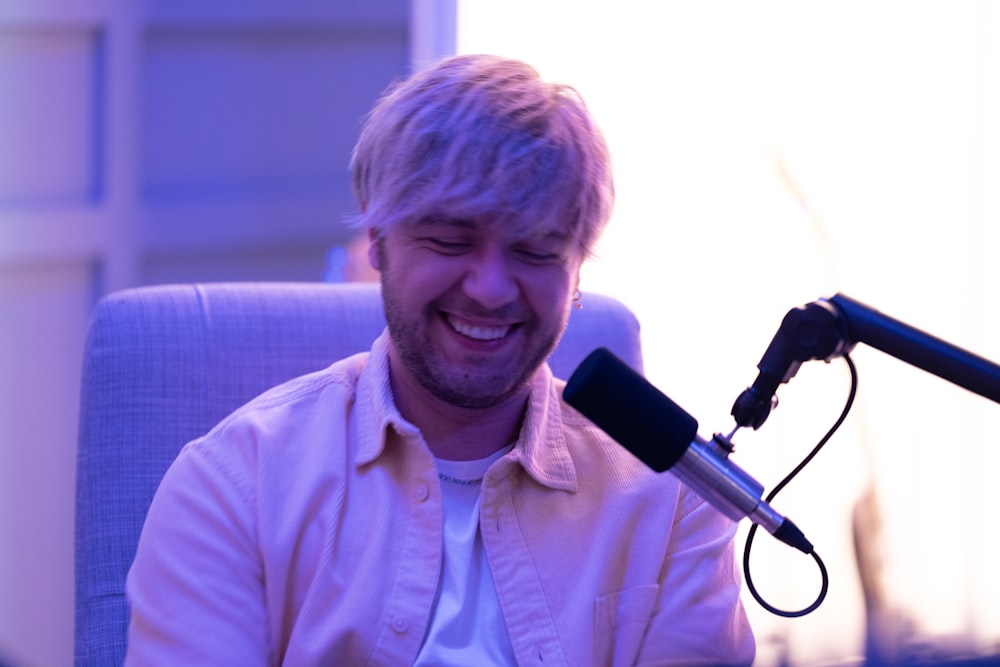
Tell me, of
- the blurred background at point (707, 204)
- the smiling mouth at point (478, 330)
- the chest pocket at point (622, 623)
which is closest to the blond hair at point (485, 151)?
the smiling mouth at point (478, 330)

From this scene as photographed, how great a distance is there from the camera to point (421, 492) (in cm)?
128

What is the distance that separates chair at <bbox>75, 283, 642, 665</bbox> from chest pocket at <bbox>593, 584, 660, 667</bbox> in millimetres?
449

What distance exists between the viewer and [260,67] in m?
2.48

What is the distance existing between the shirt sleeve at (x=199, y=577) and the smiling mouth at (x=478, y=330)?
259 millimetres

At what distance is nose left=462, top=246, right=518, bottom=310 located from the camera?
124 centimetres

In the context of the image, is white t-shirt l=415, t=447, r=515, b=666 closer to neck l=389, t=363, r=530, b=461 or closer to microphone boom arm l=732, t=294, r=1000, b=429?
neck l=389, t=363, r=530, b=461

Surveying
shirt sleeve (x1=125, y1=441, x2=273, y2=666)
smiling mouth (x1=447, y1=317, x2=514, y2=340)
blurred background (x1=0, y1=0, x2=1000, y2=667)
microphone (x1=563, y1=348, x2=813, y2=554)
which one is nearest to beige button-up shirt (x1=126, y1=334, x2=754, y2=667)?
shirt sleeve (x1=125, y1=441, x2=273, y2=666)

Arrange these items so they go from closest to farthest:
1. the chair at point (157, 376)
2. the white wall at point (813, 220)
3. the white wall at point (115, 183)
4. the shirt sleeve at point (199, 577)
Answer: the shirt sleeve at point (199, 577) → the chair at point (157, 376) → the white wall at point (115, 183) → the white wall at point (813, 220)

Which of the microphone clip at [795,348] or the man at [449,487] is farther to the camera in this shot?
the man at [449,487]

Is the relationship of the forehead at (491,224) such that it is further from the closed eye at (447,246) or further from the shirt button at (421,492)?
the shirt button at (421,492)

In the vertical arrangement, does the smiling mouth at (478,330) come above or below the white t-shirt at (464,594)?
above

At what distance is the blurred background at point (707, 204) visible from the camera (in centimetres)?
230

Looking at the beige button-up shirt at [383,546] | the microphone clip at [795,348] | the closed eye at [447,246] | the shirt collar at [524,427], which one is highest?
the microphone clip at [795,348]

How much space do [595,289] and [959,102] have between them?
808 mm
